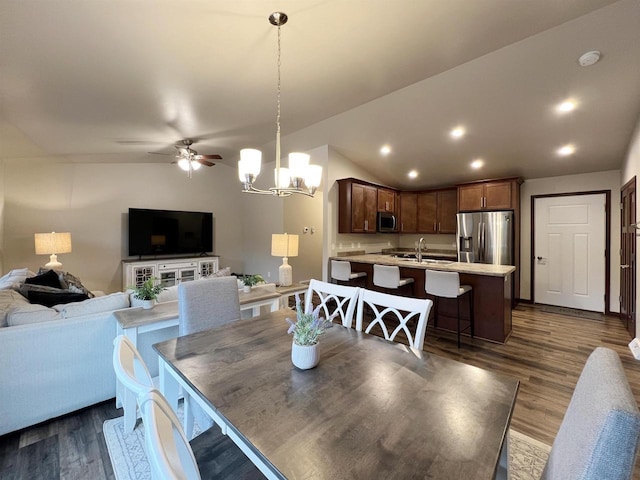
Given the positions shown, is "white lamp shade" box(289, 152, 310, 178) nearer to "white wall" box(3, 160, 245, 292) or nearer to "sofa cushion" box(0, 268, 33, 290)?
"sofa cushion" box(0, 268, 33, 290)

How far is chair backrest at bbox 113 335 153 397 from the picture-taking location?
81 centimetres

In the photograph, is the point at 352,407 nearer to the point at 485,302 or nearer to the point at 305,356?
the point at 305,356

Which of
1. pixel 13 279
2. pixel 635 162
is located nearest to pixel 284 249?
pixel 13 279

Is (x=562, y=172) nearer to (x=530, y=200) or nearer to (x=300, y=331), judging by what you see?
(x=530, y=200)

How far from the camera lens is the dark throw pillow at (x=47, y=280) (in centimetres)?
286

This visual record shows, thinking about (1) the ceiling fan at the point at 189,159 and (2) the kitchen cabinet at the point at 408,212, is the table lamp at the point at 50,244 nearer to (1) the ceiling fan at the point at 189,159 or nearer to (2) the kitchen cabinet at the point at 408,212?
Result: (1) the ceiling fan at the point at 189,159

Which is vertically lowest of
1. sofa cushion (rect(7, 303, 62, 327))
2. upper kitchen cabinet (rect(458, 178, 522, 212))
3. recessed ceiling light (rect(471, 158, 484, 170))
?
sofa cushion (rect(7, 303, 62, 327))

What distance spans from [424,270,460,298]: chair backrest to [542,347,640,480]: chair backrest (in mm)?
2569

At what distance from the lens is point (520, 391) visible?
2.41m

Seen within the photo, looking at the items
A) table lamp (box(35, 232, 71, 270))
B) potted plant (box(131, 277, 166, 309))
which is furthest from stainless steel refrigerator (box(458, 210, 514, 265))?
table lamp (box(35, 232, 71, 270))

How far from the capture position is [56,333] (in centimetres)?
196

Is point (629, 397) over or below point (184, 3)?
below

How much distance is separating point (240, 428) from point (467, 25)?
3072 millimetres

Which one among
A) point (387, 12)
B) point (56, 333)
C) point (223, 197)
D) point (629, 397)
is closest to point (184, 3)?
point (387, 12)
